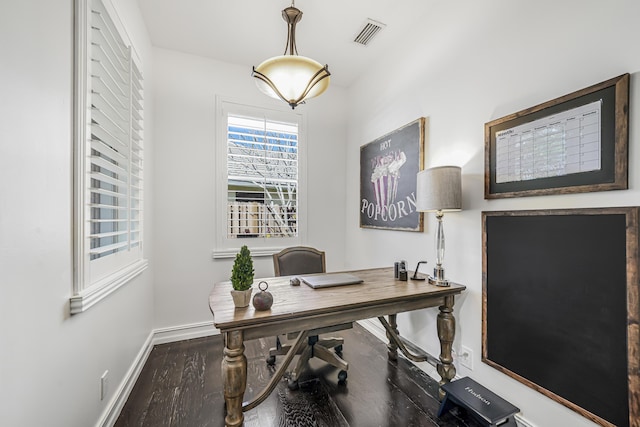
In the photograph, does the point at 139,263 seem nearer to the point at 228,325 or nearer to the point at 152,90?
the point at 228,325

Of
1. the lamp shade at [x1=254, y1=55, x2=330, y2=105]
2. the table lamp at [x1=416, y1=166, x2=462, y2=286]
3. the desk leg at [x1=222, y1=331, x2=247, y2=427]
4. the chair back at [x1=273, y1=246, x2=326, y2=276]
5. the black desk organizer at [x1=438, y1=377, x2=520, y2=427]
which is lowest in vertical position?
the black desk organizer at [x1=438, y1=377, x2=520, y2=427]

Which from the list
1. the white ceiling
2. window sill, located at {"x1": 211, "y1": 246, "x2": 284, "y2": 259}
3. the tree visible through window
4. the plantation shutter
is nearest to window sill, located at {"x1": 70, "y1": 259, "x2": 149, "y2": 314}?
the plantation shutter

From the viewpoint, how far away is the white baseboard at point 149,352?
5.21ft

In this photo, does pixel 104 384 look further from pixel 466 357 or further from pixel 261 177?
pixel 466 357

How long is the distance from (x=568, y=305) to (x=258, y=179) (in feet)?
9.29

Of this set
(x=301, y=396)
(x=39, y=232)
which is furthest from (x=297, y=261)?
(x=39, y=232)

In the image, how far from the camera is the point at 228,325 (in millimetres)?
1254

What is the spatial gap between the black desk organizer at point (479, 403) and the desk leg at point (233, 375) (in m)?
1.27

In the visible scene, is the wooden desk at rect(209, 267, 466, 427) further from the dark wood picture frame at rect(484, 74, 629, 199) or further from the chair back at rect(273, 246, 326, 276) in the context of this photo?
the dark wood picture frame at rect(484, 74, 629, 199)

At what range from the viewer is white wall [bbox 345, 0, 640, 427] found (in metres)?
1.26

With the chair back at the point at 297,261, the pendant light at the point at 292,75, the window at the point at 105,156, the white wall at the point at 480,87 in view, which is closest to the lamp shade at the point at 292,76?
the pendant light at the point at 292,75

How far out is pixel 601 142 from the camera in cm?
124

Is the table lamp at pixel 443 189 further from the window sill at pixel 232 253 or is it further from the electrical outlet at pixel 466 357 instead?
the window sill at pixel 232 253

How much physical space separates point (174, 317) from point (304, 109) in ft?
9.28
